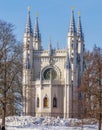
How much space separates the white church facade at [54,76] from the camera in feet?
280

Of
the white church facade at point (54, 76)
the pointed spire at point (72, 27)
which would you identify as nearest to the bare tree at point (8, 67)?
the white church facade at point (54, 76)

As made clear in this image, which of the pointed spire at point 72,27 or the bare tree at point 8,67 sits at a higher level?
the pointed spire at point 72,27

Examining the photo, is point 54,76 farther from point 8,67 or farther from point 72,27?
point 8,67

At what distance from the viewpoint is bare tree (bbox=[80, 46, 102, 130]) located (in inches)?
1243

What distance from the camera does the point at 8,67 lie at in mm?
33844

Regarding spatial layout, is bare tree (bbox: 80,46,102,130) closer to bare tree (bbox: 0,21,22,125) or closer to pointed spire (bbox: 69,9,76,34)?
bare tree (bbox: 0,21,22,125)

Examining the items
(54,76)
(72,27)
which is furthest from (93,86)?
(72,27)

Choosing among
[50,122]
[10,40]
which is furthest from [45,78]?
[10,40]

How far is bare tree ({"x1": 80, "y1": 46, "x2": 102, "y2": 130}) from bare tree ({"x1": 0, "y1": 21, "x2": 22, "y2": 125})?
5.22 m

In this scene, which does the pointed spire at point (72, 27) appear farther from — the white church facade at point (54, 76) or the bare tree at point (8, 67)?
the bare tree at point (8, 67)

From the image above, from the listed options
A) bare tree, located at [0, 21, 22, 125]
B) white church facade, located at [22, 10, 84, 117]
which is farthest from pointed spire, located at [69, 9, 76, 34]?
bare tree, located at [0, 21, 22, 125]

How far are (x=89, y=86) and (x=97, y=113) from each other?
1901 mm

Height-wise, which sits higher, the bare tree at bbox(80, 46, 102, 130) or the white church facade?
the white church facade

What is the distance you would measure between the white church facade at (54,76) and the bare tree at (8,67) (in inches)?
1906
